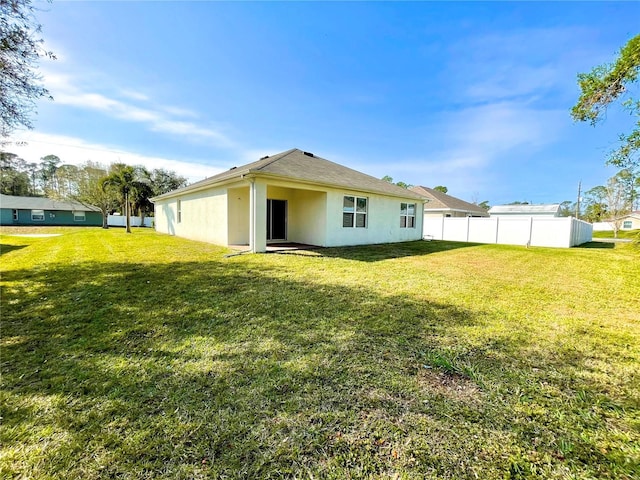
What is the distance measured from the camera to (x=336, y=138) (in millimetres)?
20672

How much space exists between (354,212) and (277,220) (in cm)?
366

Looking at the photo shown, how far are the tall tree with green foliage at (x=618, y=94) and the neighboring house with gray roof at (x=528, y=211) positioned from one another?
2908 cm

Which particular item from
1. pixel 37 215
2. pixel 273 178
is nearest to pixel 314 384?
pixel 273 178

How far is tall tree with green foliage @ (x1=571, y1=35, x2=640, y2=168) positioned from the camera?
6195mm

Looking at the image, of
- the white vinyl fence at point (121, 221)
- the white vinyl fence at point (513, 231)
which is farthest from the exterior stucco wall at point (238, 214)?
the white vinyl fence at point (121, 221)

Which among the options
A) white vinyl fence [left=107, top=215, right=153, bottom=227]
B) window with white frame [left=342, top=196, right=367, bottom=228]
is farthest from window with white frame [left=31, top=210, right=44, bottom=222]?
window with white frame [left=342, top=196, right=367, bottom=228]

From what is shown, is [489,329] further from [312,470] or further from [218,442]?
[218,442]

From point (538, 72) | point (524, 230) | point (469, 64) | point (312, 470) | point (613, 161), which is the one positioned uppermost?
point (469, 64)

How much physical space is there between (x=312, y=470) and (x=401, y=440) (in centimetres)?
64

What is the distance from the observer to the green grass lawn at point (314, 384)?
1736 mm

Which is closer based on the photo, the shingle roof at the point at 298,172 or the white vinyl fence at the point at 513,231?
the shingle roof at the point at 298,172

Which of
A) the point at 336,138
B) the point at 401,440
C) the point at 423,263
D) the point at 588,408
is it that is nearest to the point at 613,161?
the point at 423,263

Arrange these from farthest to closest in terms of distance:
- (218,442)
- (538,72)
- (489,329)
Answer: (538,72), (489,329), (218,442)

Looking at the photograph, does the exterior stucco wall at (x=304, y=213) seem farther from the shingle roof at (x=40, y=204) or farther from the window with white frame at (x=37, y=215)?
the window with white frame at (x=37, y=215)
